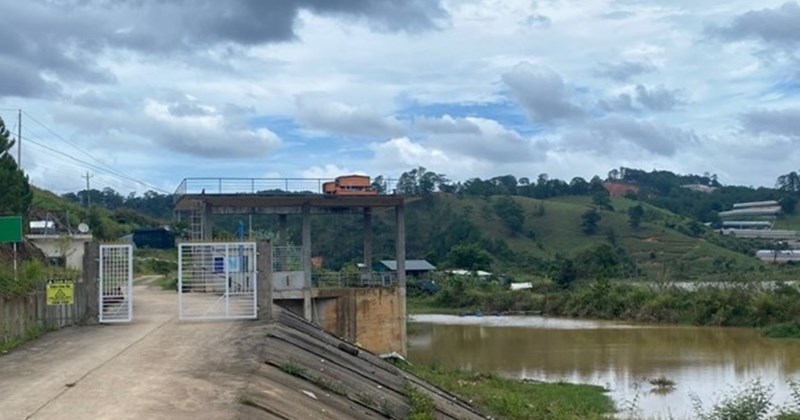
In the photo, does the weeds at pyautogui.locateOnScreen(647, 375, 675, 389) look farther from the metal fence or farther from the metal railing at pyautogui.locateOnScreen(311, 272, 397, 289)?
the metal fence

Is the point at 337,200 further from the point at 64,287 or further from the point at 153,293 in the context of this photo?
the point at 64,287

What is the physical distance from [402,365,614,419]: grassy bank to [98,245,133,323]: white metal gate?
764 centimetres

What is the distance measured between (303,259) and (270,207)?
491 cm

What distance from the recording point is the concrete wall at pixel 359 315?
29.1 meters

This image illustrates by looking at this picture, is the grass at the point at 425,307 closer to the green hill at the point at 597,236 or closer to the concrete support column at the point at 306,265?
the green hill at the point at 597,236

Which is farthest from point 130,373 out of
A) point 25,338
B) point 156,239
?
point 156,239

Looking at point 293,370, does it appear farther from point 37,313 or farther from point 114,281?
point 114,281

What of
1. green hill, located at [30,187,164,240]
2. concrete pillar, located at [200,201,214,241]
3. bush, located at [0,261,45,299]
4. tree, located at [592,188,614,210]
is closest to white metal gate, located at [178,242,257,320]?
concrete pillar, located at [200,201,214,241]

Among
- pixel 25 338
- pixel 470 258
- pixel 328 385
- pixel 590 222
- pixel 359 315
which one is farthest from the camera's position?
pixel 590 222

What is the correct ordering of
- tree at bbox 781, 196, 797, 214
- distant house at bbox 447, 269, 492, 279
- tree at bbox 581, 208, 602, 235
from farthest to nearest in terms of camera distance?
tree at bbox 781, 196, 797, 214 → tree at bbox 581, 208, 602, 235 → distant house at bbox 447, 269, 492, 279

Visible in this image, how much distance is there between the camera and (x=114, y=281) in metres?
20.1

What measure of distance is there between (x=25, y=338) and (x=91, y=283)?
3.10 metres

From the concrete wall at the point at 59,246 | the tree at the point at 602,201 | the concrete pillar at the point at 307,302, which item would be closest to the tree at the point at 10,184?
the concrete wall at the point at 59,246

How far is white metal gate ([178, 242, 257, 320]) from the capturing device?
20.2 metres
